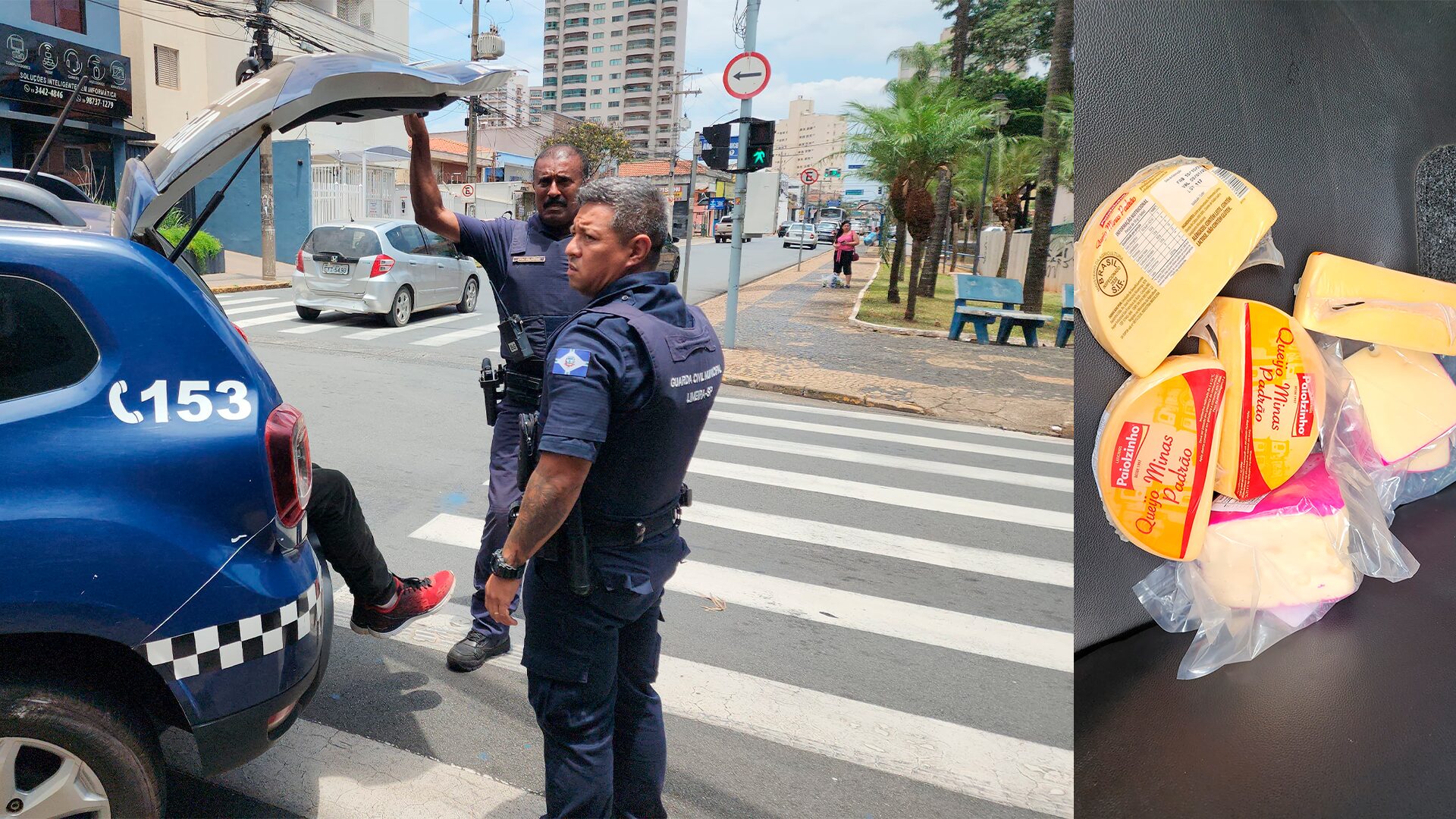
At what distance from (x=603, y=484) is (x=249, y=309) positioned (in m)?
12.6

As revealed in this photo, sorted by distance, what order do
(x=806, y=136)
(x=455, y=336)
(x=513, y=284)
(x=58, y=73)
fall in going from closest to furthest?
1. (x=513, y=284)
2. (x=455, y=336)
3. (x=58, y=73)
4. (x=806, y=136)

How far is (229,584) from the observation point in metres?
1.80

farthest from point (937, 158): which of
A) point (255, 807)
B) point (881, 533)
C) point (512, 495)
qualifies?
point (255, 807)

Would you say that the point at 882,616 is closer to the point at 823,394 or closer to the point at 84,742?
the point at 84,742

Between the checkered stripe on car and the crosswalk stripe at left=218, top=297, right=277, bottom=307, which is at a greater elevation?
the checkered stripe on car

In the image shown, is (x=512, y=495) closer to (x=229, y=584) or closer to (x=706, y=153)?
(x=229, y=584)

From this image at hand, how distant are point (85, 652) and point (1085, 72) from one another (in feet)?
7.21

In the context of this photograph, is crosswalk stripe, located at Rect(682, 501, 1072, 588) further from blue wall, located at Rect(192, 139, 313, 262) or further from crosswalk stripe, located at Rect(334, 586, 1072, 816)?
blue wall, located at Rect(192, 139, 313, 262)

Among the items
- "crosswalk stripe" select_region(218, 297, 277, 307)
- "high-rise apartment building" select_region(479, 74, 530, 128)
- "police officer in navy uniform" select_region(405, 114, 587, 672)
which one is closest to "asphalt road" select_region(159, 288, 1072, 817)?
"police officer in navy uniform" select_region(405, 114, 587, 672)

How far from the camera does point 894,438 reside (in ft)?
22.9

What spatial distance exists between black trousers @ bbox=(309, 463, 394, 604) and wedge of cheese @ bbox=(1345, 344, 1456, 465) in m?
2.71

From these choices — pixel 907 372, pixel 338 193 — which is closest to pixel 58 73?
pixel 338 193

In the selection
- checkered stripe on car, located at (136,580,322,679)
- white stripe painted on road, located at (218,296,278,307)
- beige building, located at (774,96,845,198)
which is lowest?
white stripe painted on road, located at (218,296,278,307)

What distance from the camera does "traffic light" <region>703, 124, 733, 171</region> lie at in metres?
9.82
